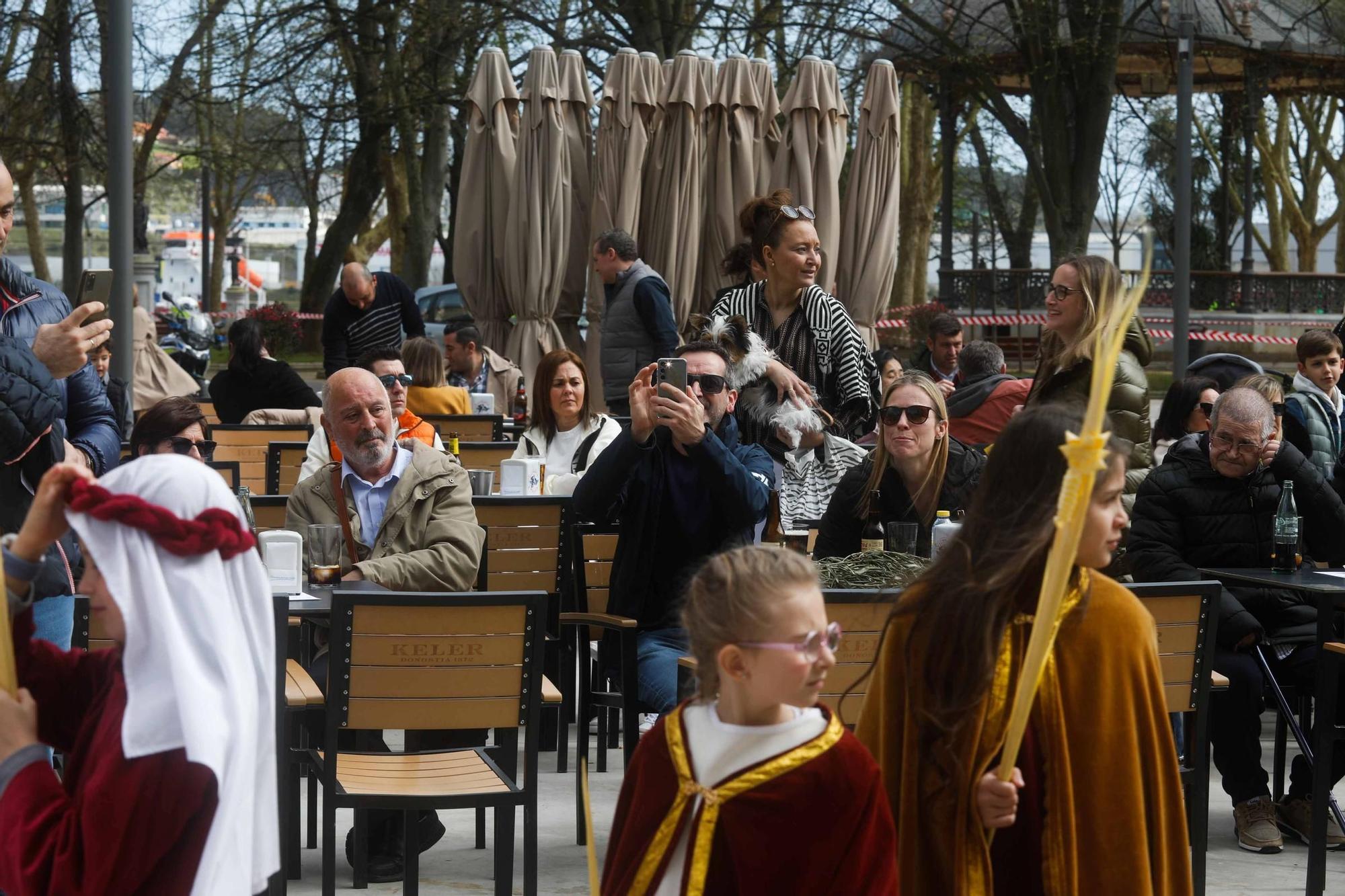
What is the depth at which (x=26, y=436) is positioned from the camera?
4.04 meters

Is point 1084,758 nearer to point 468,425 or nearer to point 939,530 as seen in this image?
point 939,530

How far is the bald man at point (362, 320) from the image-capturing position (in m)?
12.0

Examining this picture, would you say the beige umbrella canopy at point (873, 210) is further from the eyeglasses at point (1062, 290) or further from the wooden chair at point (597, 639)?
the eyeglasses at point (1062, 290)

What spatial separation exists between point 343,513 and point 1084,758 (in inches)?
137

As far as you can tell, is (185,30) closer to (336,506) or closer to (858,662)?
(336,506)

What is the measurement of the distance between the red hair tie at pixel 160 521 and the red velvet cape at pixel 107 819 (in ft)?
0.78

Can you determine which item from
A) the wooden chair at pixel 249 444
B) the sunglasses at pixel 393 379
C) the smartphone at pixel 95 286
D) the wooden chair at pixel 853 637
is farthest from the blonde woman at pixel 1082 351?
the wooden chair at pixel 249 444

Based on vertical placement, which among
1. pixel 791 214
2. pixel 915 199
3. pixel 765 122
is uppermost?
pixel 915 199

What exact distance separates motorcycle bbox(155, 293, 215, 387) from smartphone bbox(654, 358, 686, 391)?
1717cm

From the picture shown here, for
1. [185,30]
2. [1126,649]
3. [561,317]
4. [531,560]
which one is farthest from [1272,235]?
[1126,649]

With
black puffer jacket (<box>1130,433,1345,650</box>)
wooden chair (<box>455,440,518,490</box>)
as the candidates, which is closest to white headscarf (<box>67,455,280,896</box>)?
black puffer jacket (<box>1130,433,1345,650</box>)

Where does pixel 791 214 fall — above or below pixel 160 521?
above

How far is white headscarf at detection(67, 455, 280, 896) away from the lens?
2.43 m

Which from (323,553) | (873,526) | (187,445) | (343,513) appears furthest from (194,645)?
(187,445)
